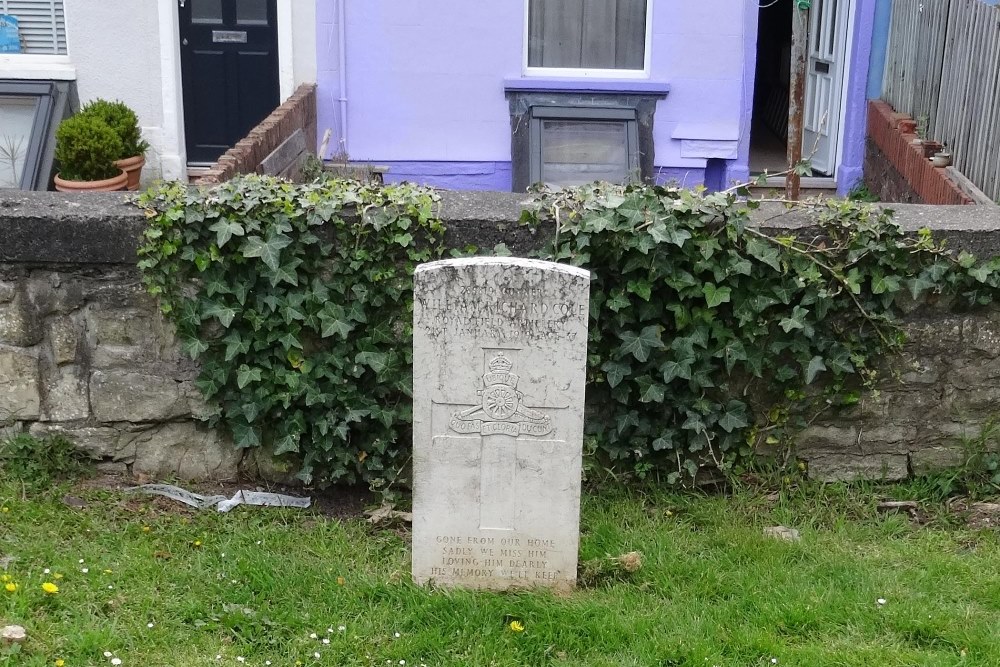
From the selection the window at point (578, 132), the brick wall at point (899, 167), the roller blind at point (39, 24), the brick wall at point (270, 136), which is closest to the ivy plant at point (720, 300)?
the brick wall at point (899, 167)

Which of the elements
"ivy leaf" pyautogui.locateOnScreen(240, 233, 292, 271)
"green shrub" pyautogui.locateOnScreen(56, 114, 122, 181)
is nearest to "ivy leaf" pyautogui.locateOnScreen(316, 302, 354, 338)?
"ivy leaf" pyautogui.locateOnScreen(240, 233, 292, 271)

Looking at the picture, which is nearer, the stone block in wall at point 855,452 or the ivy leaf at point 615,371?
the ivy leaf at point 615,371

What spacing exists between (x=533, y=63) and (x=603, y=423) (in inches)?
216

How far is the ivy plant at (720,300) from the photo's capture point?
3986 millimetres

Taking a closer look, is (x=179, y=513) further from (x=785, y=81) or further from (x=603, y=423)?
(x=785, y=81)

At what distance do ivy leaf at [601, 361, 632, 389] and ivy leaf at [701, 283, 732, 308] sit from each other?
0.40 meters

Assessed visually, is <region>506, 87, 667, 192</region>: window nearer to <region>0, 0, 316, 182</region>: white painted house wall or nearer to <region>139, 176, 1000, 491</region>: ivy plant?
<region>0, 0, 316, 182</region>: white painted house wall

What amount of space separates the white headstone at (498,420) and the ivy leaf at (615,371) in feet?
1.81

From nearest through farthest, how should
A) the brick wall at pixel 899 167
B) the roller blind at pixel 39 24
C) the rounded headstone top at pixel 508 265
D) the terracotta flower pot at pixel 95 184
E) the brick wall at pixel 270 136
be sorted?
the rounded headstone top at pixel 508 265, the brick wall at pixel 270 136, the brick wall at pixel 899 167, the terracotta flower pot at pixel 95 184, the roller blind at pixel 39 24

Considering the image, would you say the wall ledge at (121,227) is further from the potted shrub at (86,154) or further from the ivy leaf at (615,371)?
→ the potted shrub at (86,154)

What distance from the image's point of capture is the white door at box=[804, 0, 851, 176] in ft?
31.2

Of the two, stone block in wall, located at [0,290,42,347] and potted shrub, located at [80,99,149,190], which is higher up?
potted shrub, located at [80,99,149,190]

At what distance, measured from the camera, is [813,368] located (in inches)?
161

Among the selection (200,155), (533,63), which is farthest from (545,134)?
(200,155)
